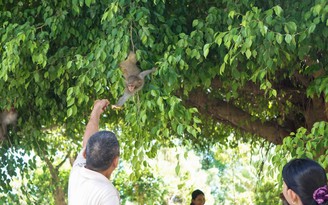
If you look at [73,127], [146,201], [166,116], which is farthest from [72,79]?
[146,201]

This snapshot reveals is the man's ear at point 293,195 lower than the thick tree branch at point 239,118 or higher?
lower

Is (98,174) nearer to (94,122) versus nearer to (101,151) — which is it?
(101,151)

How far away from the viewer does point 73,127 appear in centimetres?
734

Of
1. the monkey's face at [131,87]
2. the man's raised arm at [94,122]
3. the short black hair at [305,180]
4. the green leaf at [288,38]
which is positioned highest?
the green leaf at [288,38]

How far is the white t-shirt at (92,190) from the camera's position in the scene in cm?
312

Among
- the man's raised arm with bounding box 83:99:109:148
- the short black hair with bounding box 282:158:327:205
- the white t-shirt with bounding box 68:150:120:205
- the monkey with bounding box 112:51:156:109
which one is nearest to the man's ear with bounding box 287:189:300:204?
the short black hair with bounding box 282:158:327:205

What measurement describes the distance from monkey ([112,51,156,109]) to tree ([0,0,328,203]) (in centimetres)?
6

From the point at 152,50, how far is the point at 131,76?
32 cm

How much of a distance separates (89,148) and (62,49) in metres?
2.80

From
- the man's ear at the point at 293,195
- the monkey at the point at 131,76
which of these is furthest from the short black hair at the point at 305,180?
→ the monkey at the point at 131,76

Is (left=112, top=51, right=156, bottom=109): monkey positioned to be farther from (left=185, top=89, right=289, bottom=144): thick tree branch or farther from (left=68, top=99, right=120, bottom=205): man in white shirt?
(left=185, top=89, right=289, bottom=144): thick tree branch

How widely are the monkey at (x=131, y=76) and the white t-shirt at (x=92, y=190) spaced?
1902 millimetres

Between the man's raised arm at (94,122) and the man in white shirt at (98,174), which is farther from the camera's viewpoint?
the man's raised arm at (94,122)

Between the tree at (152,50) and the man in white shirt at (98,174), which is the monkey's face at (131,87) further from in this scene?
the man in white shirt at (98,174)
